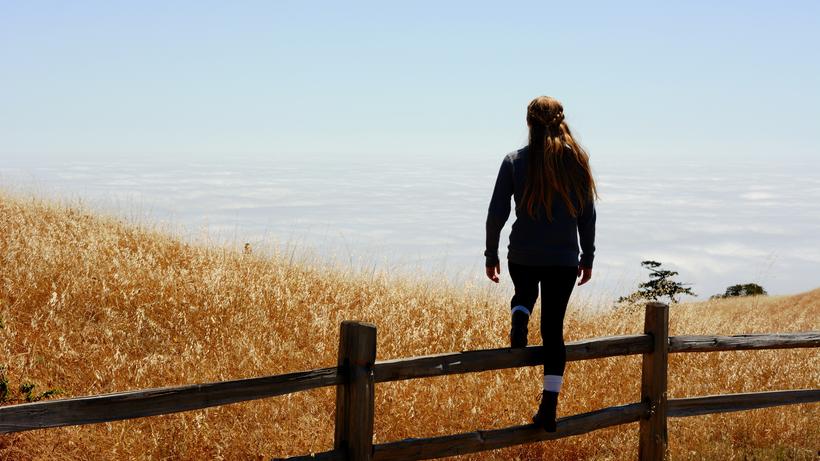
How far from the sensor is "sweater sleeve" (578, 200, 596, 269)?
519 centimetres

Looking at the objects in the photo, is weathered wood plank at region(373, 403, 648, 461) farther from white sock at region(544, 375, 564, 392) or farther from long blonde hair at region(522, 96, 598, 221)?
long blonde hair at region(522, 96, 598, 221)

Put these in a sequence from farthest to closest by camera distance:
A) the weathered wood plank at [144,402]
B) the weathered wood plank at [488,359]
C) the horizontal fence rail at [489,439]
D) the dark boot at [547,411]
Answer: the dark boot at [547,411], the horizontal fence rail at [489,439], the weathered wood plank at [488,359], the weathered wood plank at [144,402]

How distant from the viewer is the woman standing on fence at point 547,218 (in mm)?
5020

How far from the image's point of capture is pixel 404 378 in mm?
4785

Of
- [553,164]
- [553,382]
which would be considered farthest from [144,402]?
[553,164]

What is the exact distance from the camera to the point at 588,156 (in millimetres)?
5246

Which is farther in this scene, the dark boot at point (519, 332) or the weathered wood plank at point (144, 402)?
the dark boot at point (519, 332)

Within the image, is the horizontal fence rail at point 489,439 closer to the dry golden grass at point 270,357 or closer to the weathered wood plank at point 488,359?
the weathered wood plank at point 488,359

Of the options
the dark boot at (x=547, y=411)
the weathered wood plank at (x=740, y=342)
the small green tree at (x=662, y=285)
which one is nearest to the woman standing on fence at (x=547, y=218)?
the dark boot at (x=547, y=411)

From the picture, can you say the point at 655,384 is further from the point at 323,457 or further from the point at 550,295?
the point at 323,457

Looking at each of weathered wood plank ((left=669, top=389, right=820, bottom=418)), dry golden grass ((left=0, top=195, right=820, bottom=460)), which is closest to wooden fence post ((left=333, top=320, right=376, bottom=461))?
dry golden grass ((left=0, top=195, right=820, bottom=460))

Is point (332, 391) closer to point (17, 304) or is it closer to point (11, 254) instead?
point (17, 304)

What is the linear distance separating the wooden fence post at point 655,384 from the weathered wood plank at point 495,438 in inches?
4.5

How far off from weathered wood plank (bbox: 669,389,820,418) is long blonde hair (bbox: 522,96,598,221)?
2.46 meters
